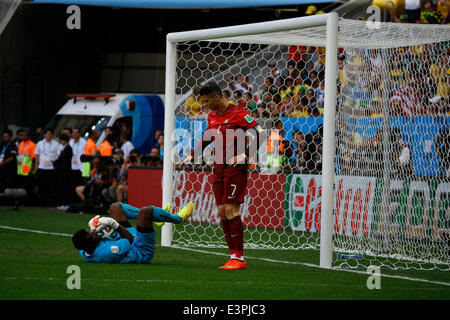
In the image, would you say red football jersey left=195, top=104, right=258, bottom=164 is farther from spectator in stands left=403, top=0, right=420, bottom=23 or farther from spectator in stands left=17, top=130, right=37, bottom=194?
spectator in stands left=17, top=130, right=37, bottom=194

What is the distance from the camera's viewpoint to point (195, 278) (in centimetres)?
781

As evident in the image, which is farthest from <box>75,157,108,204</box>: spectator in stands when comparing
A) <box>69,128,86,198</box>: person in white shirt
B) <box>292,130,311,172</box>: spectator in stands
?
<box>292,130,311,172</box>: spectator in stands

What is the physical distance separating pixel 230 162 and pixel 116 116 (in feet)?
48.7

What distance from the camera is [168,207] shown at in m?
9.57

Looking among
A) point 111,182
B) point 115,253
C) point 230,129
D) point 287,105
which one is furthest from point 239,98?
point 115,253

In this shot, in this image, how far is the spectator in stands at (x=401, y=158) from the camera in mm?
11523

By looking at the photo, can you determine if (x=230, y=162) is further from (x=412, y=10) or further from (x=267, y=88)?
(x=412, y=10)

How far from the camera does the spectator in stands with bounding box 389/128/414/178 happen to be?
11523 millimetres

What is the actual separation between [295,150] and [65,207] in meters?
7.31

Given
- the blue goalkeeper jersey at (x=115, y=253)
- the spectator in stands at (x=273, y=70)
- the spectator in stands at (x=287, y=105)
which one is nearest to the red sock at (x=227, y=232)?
the blue goalkeeper jersey at (x=115, y=253)

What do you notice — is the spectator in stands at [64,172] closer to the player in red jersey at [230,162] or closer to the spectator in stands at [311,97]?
the spectator in stands at [311,97]

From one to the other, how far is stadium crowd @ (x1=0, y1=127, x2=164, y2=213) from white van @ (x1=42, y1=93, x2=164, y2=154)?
64.5 inches
